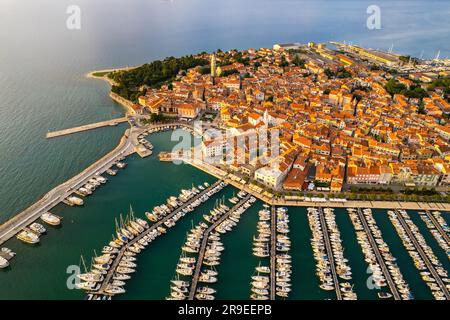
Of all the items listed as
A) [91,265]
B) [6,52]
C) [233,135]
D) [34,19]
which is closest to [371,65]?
[233,135]

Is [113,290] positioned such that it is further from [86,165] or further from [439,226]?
[439,226]

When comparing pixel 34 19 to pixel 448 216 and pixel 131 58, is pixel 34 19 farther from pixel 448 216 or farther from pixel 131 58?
pixel 448 216

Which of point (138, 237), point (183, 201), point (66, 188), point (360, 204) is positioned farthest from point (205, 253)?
point (66, 188)

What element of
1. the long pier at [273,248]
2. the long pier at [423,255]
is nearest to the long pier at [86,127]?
the long pier at [273,248]

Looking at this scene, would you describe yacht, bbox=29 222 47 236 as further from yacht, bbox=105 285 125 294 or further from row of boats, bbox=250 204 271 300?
row of boats, bbox=250 204 271 300

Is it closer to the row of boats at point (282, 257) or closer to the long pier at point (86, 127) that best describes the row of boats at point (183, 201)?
the row of boats at point (282, 257)
